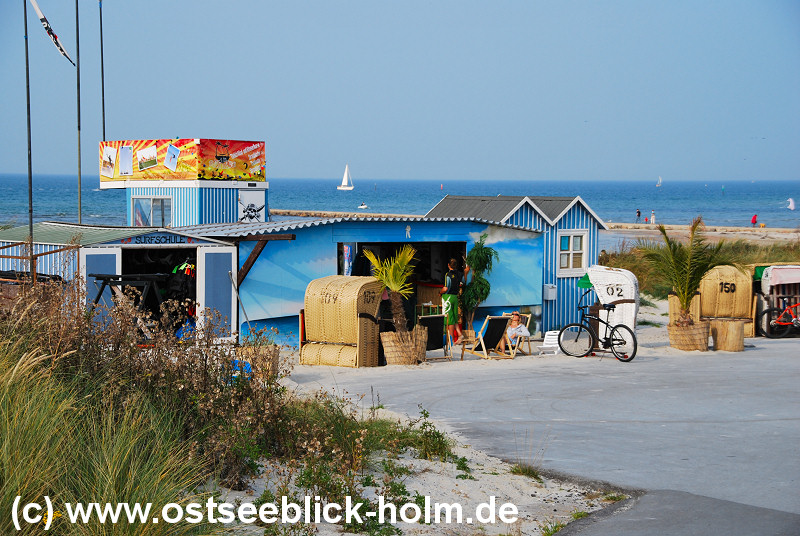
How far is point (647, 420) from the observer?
33.2ft

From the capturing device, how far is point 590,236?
65.5 feet

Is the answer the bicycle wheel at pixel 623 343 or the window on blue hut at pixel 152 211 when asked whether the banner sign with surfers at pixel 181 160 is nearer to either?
the window on blue hut at pixel 152 211

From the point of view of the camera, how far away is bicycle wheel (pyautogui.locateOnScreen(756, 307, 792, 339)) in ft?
61.0

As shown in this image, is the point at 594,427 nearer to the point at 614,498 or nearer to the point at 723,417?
the point at 723,417

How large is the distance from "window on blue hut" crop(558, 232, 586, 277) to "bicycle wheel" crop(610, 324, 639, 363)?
170 inches

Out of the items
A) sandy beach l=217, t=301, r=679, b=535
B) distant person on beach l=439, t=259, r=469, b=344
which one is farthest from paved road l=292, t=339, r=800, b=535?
distant person on beach l=439, t=259, r=469, b=344

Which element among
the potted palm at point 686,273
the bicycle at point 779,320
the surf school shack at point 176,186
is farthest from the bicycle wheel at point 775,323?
the surf school shack at point 176,186

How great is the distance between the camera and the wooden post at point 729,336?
647 inches

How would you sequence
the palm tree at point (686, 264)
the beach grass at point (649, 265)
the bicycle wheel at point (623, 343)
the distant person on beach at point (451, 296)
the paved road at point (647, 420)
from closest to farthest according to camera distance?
the paved road at point (647, 420)
the bicycle wheel at point (623, 343)
the distant person on beach at point (451, 296)
the palm tree at point (686, 264)
the beach grass at point (649, 265)

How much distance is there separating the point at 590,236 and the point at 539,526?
564 inches

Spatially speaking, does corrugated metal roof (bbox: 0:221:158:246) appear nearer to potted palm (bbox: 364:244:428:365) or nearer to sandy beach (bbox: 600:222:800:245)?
potted palm (bbox: 364:244:428:365)

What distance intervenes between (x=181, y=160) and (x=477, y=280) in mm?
8638

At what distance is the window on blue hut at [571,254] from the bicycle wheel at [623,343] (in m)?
4.31

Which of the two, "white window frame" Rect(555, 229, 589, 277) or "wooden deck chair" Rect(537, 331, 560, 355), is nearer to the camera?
"wooden deck chair" Rect(537, 331, 560, 355)
